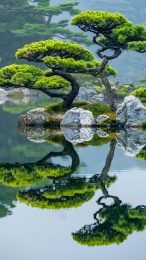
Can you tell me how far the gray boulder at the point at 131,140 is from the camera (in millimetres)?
16631

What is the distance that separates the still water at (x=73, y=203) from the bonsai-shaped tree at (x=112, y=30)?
847 cm

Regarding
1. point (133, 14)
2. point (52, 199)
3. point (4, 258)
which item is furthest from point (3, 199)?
point (133, 14)

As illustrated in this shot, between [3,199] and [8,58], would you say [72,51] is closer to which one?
[3,199]

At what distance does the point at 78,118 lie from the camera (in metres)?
24.3

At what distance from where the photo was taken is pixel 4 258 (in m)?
7.09

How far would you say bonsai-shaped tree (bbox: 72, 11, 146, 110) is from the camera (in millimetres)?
23984

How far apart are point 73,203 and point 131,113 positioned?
48.8ft

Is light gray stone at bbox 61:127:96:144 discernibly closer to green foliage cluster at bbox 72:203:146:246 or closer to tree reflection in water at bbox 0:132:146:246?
tree reflection in water at bbox 0:132:146:246

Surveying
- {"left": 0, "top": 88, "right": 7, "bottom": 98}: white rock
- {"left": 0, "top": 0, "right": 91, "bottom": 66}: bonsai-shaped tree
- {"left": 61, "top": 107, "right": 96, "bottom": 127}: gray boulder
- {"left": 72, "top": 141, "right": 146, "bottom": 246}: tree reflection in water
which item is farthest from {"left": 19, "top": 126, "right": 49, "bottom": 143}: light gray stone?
{"left": 0, "top": 0, "right": 91, "bottom": 66}: bonsai-shaped tree

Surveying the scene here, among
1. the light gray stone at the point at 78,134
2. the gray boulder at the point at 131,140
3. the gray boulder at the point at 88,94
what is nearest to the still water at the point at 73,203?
the gray boulder at the point at 131,140

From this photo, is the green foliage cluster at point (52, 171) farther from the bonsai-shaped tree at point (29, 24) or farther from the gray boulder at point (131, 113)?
the bonsai-shaped tree at point (29, 24)

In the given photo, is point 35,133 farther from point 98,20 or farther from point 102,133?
point 98,20

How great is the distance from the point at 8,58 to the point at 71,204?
59.7 m

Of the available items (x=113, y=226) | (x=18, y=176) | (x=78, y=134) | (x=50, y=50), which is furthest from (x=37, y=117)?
(x=113, y=226)
